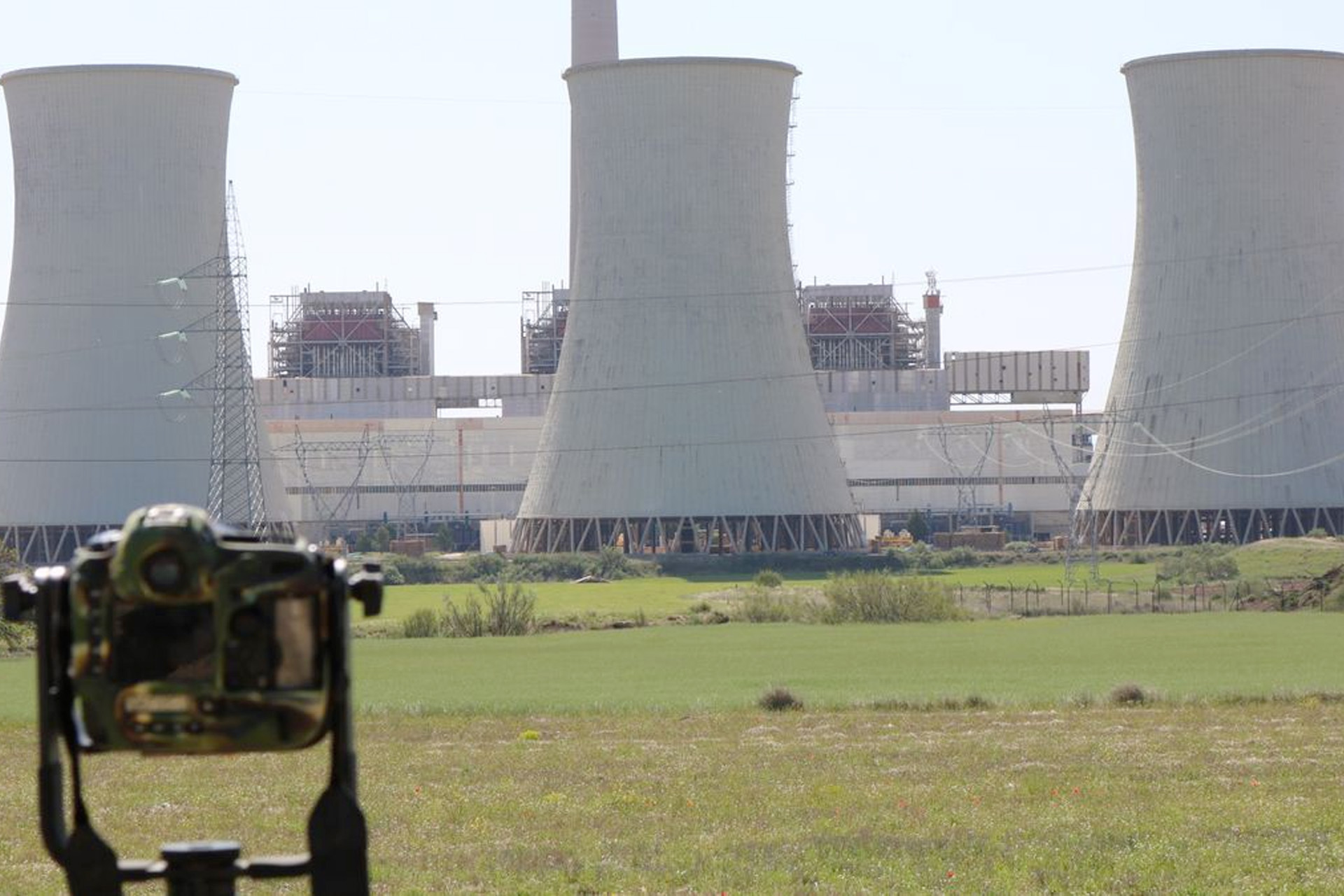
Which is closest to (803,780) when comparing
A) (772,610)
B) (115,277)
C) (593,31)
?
(772,610)

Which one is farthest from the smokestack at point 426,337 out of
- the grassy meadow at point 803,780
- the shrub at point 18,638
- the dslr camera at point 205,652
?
the dslr camera at point 205,652

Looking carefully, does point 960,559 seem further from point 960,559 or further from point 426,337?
point 426,337

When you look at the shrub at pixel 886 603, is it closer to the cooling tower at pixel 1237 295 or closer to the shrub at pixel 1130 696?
the cooling tower at pixel 1237 295

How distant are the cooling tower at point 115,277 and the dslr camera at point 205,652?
36.9 meters

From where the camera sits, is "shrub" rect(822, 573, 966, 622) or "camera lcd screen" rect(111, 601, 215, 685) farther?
"shrub" rect(822, 573, 966, 622)

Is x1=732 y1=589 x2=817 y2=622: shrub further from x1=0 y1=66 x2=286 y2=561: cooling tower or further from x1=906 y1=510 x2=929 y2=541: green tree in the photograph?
x1=906 y1=510 x2=929 y2=541: green tree

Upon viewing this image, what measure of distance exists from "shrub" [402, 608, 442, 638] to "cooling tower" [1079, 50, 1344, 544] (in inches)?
647

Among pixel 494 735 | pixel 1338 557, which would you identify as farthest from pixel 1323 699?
pixel 1338 557

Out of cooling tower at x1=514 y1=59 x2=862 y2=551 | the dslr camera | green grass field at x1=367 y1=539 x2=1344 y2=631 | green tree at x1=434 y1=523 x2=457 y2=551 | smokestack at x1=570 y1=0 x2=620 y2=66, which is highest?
smokestack at x1=570 y1=0 x2=620 y2=66

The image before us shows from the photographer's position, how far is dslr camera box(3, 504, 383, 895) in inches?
108

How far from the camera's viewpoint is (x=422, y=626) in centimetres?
2919

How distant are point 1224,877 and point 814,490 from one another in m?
36.9

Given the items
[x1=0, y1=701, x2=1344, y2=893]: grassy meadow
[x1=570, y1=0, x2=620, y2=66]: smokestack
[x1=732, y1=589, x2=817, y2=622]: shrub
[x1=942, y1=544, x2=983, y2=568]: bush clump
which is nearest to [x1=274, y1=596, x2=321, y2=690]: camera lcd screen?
[x1=0, y1=701, x2=1344, y2=893]: grassy meadow

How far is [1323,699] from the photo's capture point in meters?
15.9
